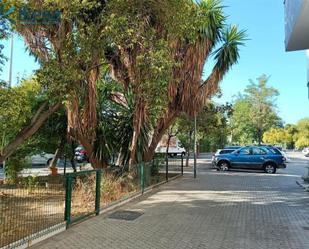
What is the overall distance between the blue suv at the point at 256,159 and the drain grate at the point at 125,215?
55.5 feet

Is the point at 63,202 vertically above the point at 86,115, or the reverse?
the point at 86,115

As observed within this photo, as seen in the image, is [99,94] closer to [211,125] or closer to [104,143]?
[104,143]

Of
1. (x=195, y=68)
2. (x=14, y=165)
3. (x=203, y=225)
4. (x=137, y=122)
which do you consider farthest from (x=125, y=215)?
(x=195, y=68)

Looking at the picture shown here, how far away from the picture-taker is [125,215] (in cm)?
1030

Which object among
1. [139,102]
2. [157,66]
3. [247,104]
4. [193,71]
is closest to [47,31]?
[157,66]

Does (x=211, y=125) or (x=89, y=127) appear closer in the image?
(x=89, y=127)

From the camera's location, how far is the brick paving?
7535 mm

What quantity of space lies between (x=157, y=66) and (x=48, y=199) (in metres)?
3.93

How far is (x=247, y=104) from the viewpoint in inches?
2749

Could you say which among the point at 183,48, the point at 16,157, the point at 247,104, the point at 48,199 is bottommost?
the point at 48,199

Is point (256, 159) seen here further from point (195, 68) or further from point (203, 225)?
point (203, 225)

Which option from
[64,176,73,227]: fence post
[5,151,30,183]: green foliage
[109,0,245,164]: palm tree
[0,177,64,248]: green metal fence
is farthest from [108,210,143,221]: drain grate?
[5,151,30,183]: green foliage

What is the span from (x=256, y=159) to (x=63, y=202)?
19.2 meters

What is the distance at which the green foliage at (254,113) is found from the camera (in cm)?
6900
